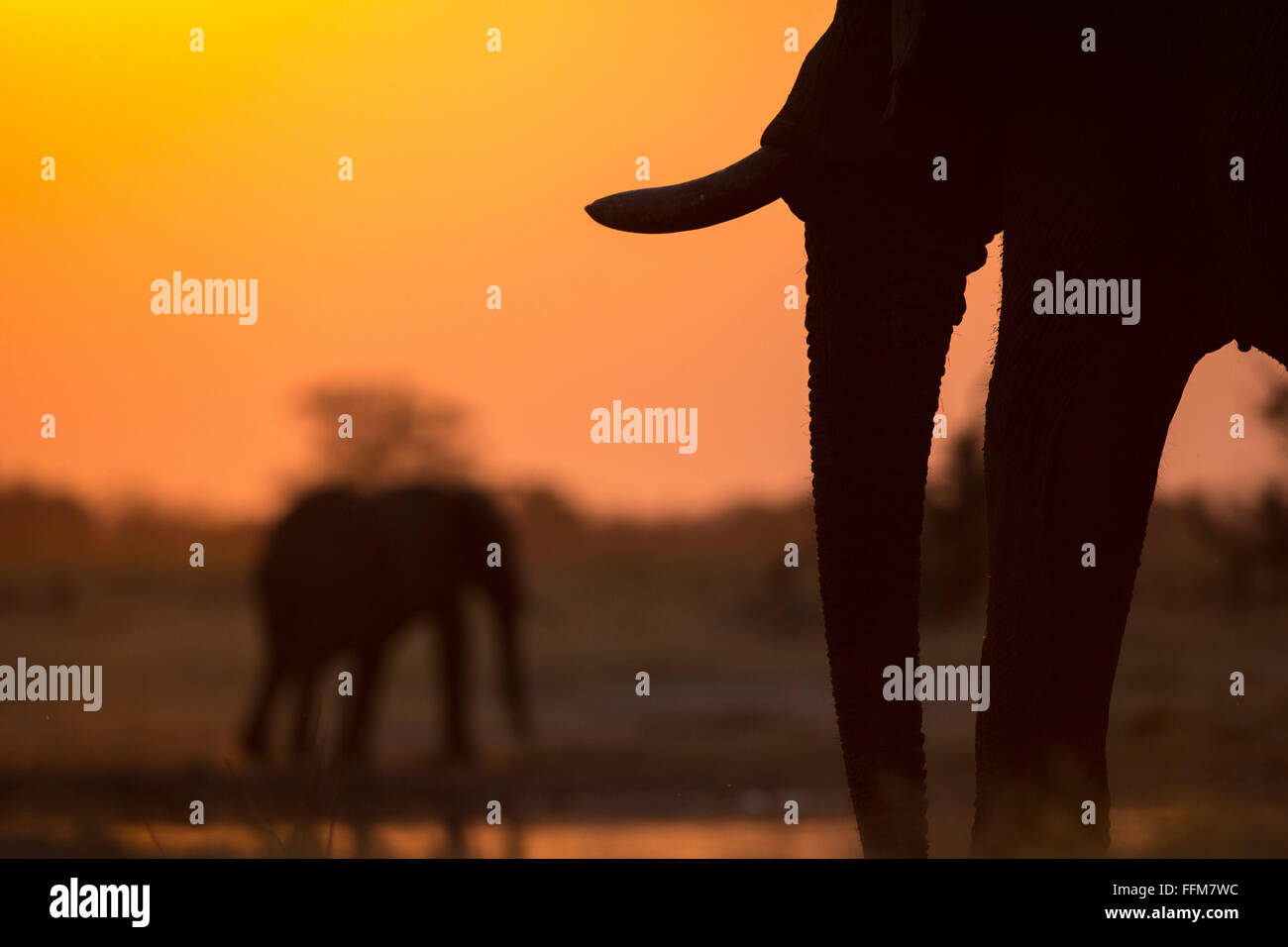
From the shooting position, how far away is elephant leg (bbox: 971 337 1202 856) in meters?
5.65

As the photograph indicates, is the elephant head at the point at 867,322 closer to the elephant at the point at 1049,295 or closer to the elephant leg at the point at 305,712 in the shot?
the elephant at the point at 1049,295

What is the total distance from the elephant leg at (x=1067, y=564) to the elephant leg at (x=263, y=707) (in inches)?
268

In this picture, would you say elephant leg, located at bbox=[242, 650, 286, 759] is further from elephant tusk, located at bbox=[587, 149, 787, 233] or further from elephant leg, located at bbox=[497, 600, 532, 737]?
elephant tusk, located at bbox=[587, 149, 787, 233]

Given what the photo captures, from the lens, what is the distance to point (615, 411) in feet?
25.3

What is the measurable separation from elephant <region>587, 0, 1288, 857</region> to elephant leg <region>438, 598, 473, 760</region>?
19.7 feet

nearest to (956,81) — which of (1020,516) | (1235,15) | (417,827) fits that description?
(1235,15)

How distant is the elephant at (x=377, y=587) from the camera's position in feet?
40.0

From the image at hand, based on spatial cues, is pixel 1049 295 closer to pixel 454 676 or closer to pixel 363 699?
pixel 363 699

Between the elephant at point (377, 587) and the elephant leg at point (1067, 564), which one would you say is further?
the elephant at point (377, 587)

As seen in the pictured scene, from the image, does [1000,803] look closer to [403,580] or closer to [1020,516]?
[1020,516]

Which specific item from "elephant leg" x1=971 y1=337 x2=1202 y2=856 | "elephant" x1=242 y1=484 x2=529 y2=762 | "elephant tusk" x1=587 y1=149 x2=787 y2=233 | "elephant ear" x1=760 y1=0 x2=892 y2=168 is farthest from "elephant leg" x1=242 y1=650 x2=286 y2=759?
"elephant leg" x1=971 y1=337 x2=1202 y2=856

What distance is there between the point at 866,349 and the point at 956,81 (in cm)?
91

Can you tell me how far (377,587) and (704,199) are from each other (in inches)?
260

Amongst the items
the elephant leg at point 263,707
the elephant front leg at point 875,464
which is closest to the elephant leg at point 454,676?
the elephant leg at point 263,707
